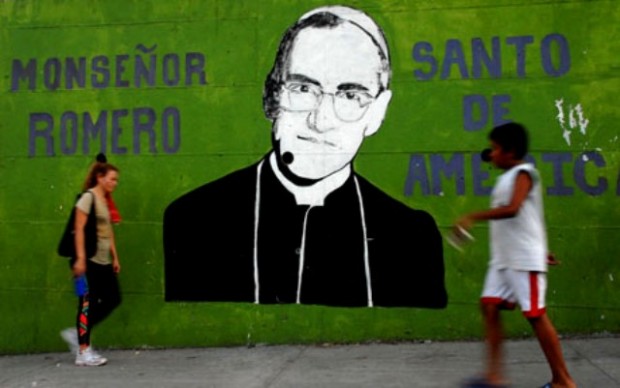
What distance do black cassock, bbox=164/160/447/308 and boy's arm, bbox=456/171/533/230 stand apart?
6.19ft

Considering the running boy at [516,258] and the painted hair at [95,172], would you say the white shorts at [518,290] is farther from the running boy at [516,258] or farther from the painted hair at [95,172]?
the painted hair at [95,172]

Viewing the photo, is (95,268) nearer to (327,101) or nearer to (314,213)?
(314,213)

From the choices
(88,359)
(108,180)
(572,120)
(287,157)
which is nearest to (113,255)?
(108,180)

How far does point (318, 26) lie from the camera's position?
6.59 m

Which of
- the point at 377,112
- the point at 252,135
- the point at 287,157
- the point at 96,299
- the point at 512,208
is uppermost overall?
the point at 377,112

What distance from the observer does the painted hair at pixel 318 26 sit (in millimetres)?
6516

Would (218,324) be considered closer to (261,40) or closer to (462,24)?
(261,40)

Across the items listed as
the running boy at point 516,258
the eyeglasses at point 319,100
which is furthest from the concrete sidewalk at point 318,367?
the eyeglasses at point 319,100

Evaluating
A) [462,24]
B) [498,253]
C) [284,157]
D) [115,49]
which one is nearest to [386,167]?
[284,157]

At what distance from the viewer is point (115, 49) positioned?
6820 mm

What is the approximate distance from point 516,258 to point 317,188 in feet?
7.62

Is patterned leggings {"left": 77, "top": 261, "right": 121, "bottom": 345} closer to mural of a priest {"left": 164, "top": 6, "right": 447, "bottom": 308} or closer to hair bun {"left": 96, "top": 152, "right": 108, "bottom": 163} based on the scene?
mural of a priest {"left": 164, "top": 6, "right": 447, "bottom": 308}

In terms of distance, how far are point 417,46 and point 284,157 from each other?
1476 mm

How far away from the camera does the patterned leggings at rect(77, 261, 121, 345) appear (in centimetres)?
607
